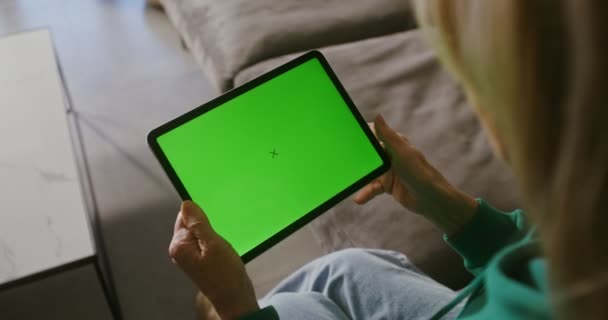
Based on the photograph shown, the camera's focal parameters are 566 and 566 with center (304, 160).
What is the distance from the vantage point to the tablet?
787mm

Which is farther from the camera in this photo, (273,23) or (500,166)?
(273,23)

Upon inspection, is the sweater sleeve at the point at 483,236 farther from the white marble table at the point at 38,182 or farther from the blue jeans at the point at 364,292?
the white marble table at the point at 38,182

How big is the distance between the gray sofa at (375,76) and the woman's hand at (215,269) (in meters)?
0.38

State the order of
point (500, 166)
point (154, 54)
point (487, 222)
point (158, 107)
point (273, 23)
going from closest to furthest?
1. point (487, 222)
2. point (500, 166)
3. point (273, 23)
4. point (158, 107)
5. point (154, 54)

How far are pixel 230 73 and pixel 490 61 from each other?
43.7 inches

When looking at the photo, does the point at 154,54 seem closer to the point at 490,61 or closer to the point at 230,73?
the point at 230,73

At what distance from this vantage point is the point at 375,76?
50.2 inches

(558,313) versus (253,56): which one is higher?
(253,56)

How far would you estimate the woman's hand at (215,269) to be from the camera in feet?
2.20

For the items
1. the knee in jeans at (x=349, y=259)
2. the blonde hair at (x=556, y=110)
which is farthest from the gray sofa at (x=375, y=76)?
the blonde hair at (x=556, y=110)

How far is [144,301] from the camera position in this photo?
1.29 metres

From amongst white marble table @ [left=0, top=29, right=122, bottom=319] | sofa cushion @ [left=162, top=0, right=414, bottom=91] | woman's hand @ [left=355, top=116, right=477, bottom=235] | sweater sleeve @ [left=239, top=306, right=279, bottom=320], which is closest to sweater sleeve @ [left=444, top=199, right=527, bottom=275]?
woman's hand @ [left=355, top=116, right=477, bottom=235]

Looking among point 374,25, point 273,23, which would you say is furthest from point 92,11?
point 374,25

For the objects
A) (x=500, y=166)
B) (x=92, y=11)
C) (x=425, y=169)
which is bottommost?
(x=500, y=166)
